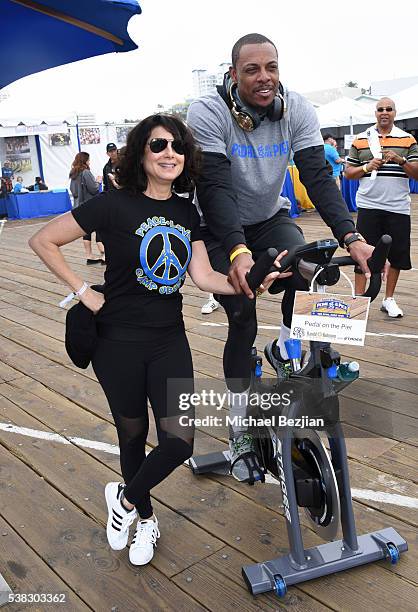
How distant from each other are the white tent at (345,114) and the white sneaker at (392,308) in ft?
40.4

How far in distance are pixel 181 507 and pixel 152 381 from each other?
863 mm

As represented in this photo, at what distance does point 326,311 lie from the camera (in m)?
1.97

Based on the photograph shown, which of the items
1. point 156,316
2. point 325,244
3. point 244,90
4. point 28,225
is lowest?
point 28,225

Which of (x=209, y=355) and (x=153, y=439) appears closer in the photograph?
(x=153, y=439)

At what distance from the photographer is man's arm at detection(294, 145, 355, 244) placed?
2571 millimetres

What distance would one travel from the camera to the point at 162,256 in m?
2.28

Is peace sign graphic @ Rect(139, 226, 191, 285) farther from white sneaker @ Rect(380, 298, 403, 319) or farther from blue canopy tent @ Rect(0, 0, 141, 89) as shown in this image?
white sneaker @ Rect(380, 298, 403, 319)

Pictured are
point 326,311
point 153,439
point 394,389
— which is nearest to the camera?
point 326,311

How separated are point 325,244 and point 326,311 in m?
0.22

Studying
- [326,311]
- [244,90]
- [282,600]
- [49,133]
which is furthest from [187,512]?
[49,133]

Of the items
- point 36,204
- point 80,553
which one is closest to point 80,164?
point 80,553

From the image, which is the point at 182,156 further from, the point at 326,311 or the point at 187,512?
the point at 187,512

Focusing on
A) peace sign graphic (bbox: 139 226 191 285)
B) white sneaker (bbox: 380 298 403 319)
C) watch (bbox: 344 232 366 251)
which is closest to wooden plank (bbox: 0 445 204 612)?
peace sign graphic (bbox: 139 226 191 285)

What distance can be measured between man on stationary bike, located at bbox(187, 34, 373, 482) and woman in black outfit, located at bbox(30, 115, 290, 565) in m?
0.17
